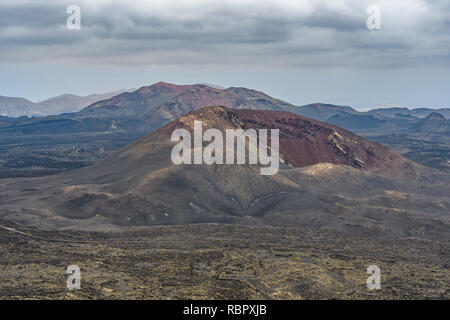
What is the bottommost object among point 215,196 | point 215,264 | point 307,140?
point 215,264

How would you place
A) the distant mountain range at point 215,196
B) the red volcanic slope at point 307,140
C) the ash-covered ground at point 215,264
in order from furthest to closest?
the red volcanic slope at point 307,140
the distant mountain range at point 215,196
the ash-covered ground at point 215,264

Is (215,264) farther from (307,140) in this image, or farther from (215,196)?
(307,140)

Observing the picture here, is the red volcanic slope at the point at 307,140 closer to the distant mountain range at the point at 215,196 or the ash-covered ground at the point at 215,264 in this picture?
the distant mountain range at the point at 215,196

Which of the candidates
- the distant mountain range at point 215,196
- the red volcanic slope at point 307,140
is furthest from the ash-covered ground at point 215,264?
the red volcanic slope at point 307,140

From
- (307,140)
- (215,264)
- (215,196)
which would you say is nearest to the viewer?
(215,264)

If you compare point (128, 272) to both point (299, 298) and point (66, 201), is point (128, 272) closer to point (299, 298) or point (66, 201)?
point (299, 298)

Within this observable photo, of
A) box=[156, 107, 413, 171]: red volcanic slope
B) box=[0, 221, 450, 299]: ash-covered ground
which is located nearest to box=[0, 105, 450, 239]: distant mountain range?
box=[156, 107, 413, 171]: red volcanic slope

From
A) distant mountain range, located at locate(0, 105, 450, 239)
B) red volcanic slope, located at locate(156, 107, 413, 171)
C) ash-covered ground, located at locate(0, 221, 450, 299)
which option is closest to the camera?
ash-covered ground, located at locate(0, 221, 450, 299)

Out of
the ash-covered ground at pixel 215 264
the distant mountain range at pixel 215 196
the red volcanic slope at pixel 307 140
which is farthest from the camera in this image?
the red volcanic slope at pixel 307 140

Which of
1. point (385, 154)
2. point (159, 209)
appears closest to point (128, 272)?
point (159, 209)

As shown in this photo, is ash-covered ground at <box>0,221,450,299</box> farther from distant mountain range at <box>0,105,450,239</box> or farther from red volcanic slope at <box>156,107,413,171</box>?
red volcanic slope at <box>156,107,413,171</box>

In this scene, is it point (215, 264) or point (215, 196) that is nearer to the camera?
point (215, 264)

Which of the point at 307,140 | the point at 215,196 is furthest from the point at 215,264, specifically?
the point at 307,140
